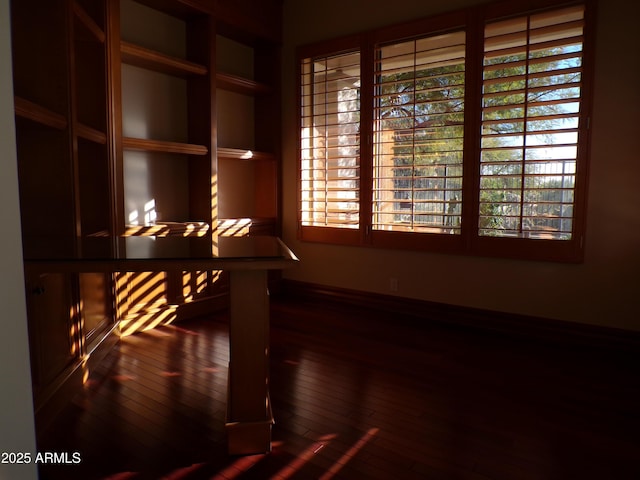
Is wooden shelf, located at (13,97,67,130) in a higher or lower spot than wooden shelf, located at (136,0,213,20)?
lower

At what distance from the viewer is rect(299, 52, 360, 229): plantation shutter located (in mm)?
4102

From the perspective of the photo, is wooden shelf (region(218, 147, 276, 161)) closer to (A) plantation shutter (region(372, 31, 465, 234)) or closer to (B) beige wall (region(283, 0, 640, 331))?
(A) plantation shutter (region(372, 31, 465, 234))

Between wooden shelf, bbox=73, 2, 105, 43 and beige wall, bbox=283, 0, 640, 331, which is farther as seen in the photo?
beige wall, bbox=283, 0, 640, 331

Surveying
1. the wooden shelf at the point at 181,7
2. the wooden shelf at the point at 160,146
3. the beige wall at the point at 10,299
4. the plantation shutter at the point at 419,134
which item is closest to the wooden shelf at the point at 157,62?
the wooden shelf at the point at 181,7

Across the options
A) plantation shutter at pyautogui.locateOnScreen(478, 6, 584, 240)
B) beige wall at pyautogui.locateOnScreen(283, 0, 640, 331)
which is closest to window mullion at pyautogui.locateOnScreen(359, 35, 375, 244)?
beige wall at pyautogui.locateOnScreen(283, 0, 640, 331)

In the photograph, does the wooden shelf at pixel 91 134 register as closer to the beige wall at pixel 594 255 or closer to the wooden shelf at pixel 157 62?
the wooden shelf at pixel 157 62

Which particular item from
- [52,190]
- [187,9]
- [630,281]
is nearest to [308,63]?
[187,9]

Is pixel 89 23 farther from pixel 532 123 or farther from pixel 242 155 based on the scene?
pixel 532 123

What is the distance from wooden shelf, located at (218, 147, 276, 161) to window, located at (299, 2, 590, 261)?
1.15 feet

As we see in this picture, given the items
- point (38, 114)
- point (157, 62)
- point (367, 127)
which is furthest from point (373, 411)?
point (157, 62)

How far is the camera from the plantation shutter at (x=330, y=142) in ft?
13.5

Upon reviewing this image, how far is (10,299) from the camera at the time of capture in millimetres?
656

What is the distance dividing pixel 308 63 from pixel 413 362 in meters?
2.89

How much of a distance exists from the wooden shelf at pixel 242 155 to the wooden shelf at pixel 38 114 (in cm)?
174
